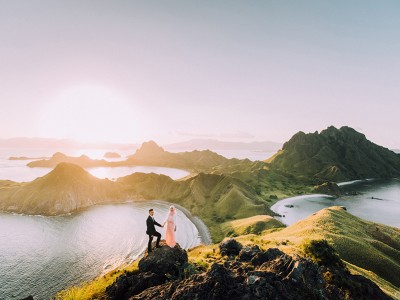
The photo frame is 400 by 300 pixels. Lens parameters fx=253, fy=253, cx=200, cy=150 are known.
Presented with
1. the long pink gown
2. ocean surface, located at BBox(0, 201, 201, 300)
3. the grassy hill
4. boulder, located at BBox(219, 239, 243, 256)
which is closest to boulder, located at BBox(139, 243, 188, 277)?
the long pink gown

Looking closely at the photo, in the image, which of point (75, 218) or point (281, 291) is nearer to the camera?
point (281, 291)

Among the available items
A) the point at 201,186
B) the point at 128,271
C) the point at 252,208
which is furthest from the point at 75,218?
the point at 128,271

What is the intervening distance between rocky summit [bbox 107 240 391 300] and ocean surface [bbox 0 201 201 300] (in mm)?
56135

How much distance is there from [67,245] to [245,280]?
99.1 meters

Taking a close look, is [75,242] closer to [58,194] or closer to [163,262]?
[58,194]

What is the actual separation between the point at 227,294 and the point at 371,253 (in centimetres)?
5103

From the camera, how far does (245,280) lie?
712 inches

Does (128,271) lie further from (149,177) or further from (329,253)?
(149,177)

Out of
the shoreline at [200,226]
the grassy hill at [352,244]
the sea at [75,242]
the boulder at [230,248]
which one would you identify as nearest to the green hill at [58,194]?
the sea at [75,242]

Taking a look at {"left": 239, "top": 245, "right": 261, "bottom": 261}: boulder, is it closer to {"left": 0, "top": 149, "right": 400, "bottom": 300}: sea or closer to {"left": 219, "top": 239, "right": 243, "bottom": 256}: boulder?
{"left": 219, "top": 239, "right": 243, "bottom": 256}: boulder

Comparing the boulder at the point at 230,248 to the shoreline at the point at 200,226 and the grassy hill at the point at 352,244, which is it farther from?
the shoreline at the point at 200,226

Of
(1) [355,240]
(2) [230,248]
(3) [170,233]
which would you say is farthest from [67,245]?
(1) [355,240]

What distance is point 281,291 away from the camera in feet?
56.9

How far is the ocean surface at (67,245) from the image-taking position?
69.3 metres
